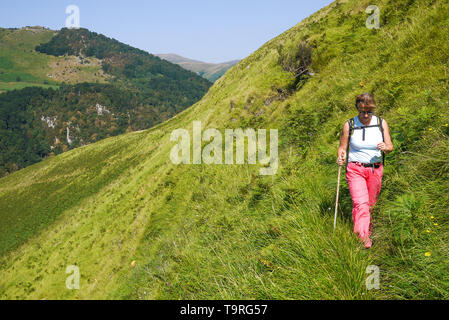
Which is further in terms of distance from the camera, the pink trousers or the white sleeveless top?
the white sleeveless top

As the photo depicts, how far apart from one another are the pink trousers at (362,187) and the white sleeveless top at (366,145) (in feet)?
0.37

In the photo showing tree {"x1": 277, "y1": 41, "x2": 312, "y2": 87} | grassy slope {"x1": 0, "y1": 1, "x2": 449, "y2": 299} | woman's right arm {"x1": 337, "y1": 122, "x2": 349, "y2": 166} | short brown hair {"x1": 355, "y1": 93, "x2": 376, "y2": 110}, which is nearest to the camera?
grassy slope {"x1": 0, "y1": 1, "x2": 449, "y2": 299}

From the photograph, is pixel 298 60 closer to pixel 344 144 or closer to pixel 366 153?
pixel 344 144

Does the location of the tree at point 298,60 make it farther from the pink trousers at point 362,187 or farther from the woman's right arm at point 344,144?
the pink trousers at point 362,187

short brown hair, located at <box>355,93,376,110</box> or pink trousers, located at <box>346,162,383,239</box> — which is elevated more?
short brown hair, located at <box>355,93,376,110</box>

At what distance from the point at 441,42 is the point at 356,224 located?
5.43 m

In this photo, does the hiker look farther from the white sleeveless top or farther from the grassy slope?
the grassy slope

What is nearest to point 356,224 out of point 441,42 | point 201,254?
point 201,254

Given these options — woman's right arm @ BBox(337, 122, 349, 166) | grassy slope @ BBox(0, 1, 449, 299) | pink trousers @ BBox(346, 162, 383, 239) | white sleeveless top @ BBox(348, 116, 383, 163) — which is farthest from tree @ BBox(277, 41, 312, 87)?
pink trousers @ BBox(346, 162, 383, 239)

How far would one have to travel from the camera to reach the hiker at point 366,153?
11.8ft

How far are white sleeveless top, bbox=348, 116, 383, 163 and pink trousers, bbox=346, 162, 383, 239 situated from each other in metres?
0.11

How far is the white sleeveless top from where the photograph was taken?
12.2 feet

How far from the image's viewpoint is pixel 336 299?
8.20 feet

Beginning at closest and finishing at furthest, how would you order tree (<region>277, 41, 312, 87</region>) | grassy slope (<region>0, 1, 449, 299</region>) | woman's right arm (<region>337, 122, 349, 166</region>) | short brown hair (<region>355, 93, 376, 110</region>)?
1. grassy slope (<region>0, 1, 449, 299</region>)
2. short brown hair (<region>355, 93, 376, 110</region>)
3. woman's right arm (<region>337, 122, 349, 166</region>)
4. tree (<region>277, 41, 312, 87</region>)
